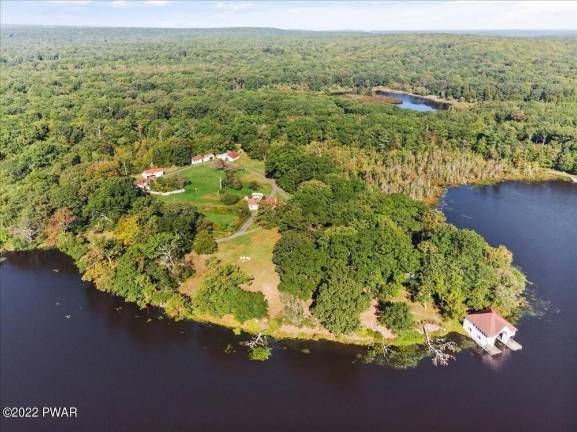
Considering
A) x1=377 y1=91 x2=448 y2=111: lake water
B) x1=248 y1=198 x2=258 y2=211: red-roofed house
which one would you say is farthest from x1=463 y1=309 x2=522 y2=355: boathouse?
x1=377 y1=91 x2=448 y2=111: lake water

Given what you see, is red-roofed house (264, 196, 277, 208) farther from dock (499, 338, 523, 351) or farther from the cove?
the cove

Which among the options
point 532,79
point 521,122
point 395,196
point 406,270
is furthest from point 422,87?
point 406,270

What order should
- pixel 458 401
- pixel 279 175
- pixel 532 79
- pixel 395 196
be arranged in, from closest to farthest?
pixel 458 401
pixel 395 196
pixel 279 175
pixel 532 79

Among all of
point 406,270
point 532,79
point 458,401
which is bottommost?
point 458,401

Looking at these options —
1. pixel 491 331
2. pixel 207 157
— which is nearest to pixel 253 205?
pixel 207 157

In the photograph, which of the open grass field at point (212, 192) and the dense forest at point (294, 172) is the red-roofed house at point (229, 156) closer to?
the open grass field at point (212, 192)

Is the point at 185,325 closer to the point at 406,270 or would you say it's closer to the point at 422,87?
the point at 406,270
